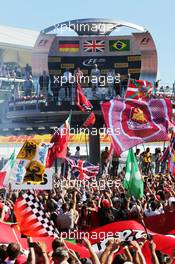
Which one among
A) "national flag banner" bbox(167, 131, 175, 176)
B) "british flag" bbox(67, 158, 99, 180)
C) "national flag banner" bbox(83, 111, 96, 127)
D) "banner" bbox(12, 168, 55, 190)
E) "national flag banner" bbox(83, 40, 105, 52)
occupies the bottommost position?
"british flag" bbox(67, 158, 99, 180)

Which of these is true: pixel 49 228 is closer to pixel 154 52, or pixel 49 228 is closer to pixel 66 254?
pixel 66 254

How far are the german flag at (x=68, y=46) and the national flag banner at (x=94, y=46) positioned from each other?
0.43 m

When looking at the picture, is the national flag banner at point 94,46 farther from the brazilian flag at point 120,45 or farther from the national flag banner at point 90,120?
the national flag banner at point 90,120

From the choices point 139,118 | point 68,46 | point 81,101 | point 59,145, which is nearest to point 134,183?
point 59,145

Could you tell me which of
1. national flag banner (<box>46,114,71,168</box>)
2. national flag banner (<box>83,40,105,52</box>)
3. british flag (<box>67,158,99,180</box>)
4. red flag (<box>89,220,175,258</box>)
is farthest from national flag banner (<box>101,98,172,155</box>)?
national flag banner (<box>83,40,105,52</box>)

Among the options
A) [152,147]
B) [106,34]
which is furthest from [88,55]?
[152,147]

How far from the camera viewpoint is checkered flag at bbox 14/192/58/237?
542 inches

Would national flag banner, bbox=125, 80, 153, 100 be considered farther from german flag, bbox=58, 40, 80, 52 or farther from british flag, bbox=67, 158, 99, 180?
german flag, bbox=58, 40, 80, 52

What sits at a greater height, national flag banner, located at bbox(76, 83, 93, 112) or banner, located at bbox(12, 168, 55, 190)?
banner, located at bbox(12, 168, 55, 190)

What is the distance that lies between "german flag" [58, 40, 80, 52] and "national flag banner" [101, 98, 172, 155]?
11756mm

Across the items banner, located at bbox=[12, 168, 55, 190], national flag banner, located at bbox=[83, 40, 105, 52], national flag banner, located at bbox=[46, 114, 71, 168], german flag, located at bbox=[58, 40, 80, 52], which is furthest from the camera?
national flag banner, located at bbox=[83, 40, 105, 52]

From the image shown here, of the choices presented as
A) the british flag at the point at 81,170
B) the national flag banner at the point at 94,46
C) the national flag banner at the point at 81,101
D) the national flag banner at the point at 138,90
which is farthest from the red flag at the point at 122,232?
the national flag banner at the point at 94,46

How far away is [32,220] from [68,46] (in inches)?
852

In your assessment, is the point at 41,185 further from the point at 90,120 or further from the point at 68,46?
the point at 68,46
